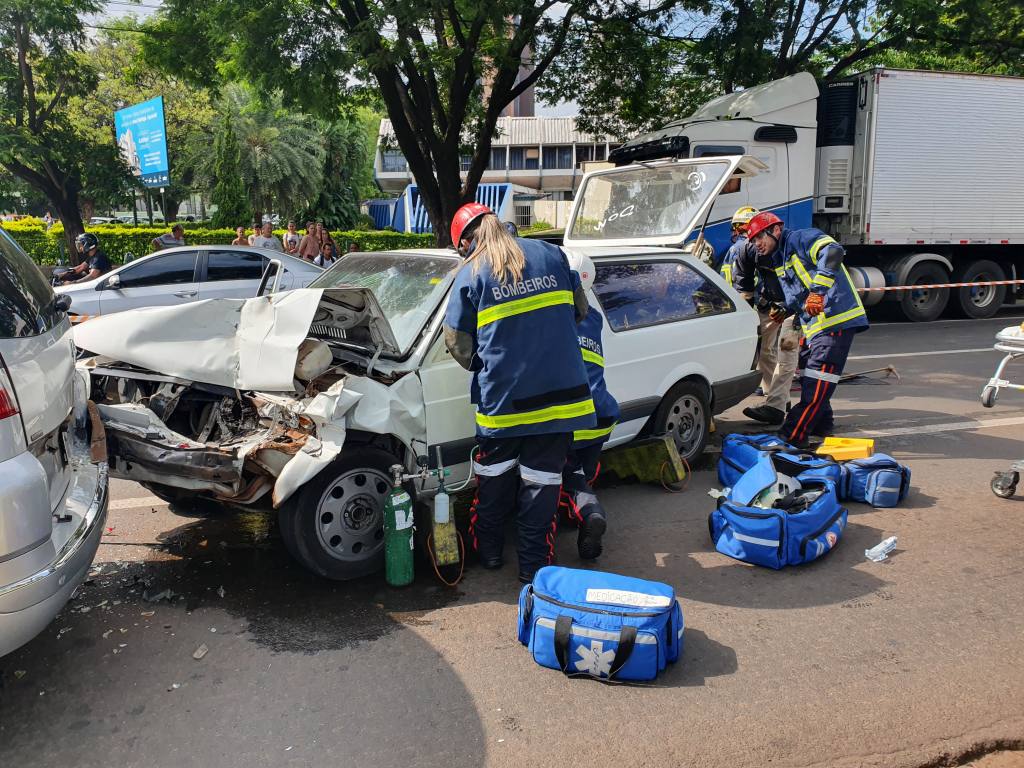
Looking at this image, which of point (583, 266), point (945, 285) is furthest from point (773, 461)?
point (945, 285)

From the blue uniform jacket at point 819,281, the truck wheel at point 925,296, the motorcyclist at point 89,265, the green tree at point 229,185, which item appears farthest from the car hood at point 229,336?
the green tree at point 229,185

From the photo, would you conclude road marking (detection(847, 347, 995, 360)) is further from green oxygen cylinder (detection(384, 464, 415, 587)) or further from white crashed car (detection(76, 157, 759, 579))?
green oxygen cylinder (detection(384, 464, 415, 587))

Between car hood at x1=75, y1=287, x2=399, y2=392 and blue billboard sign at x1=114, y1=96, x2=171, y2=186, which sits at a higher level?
blue billboard sign at x1=114, y1=96, x2=171, y2=186

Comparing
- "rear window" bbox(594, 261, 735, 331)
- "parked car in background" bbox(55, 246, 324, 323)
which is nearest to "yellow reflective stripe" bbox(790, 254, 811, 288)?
"rear window" bbox(594, 261, 735, 331)

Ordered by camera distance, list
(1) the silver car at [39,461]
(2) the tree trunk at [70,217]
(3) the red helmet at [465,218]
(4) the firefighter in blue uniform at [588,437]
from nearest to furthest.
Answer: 1. (1) the silver car at [39,461]
2. (3) the red helmet at [465,218]
3. (4) the firefighter in blue uniform at [588,437]
4. (2) the tree trunk at [70,217]

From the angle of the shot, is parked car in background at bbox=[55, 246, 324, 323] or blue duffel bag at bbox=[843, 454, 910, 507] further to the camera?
parked car in background at bbox=[55, 246, 324, 323]

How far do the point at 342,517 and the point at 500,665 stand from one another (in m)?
1.12

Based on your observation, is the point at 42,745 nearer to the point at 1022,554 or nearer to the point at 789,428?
the point at 1022,554

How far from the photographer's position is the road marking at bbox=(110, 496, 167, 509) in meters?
5.05

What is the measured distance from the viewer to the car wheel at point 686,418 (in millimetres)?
5520

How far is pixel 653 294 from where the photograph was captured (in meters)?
5.54

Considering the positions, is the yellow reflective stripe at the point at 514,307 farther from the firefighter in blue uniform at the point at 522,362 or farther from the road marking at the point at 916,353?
the road marking at the point at 916,353

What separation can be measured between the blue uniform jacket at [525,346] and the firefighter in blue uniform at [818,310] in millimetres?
2889

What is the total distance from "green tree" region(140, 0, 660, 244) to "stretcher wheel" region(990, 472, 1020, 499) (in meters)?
7.44
